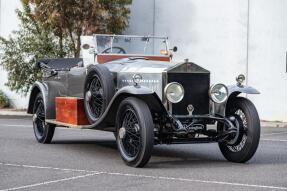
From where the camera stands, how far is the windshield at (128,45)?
1162 centimetres

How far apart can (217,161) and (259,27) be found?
1082 cm

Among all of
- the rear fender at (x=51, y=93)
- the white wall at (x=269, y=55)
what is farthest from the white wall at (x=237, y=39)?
the rear fender at (x=51, y=93)

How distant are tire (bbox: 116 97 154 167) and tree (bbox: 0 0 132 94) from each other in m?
11.5

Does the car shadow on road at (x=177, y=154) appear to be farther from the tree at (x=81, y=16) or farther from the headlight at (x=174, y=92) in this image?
the tree at (x=81, y=16)

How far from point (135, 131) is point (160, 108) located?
19.3 inches

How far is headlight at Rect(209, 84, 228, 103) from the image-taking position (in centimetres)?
955

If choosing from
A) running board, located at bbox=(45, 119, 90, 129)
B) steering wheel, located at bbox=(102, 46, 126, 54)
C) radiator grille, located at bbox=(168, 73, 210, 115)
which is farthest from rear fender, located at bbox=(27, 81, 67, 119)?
radiator grille, located at bbox=(168, 73, 210, 115)

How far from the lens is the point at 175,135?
9.20 m

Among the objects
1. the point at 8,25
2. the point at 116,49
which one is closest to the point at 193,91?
the point at 116,49

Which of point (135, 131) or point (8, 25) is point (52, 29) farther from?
point (135, 131)

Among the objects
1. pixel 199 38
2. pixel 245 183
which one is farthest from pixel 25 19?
pixel 245 183

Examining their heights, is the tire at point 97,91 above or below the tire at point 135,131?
above

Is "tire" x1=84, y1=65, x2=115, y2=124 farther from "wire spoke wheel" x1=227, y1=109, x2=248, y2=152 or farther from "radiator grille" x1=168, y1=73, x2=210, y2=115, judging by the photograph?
"wire spoke wheel" x1=227, y1=109, x2=248, y2=152

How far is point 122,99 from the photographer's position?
9539 millimetres
